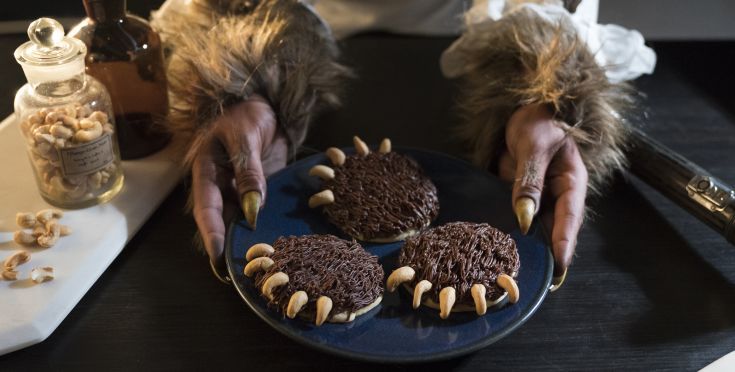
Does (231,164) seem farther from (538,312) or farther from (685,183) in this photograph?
(685,183)

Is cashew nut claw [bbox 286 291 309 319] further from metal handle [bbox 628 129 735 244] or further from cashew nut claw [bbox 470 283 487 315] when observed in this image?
metal handle [bbox 628 129 735 244]

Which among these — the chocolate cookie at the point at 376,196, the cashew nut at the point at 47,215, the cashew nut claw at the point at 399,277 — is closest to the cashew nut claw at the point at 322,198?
the chocolate cookie at the point at 376,196

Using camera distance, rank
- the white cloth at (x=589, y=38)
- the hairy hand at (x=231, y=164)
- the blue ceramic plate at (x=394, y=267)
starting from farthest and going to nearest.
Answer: the white cloth at (x=589, y=38) → the hairy hand at (x=231, y=164) → the blue ceramic plate at (x=394, y=267)

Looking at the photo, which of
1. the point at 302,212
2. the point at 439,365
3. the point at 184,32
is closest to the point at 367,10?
the point at 184,32

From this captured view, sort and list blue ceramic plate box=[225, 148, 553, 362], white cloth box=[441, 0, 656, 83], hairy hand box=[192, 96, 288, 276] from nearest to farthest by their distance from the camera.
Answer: blue ceramic plate box=[225, 148, 553, 362]
hairy hand box=[192, 96, 288, 276]
white cloth box=[441, 0, 656, 83]

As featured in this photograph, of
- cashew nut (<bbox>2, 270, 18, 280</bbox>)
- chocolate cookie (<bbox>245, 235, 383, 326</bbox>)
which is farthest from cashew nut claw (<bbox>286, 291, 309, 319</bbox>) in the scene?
cashew nut (<bbox>2, 270, 18, 280</bbox>)

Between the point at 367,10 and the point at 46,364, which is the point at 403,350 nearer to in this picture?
the point at 46,364

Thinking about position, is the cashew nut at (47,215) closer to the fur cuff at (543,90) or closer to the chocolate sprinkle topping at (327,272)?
the chocolate sprinkle topping at (327,272)
